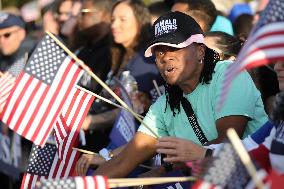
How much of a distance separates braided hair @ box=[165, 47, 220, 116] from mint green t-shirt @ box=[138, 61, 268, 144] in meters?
0.03

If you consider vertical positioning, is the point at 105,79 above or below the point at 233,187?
above

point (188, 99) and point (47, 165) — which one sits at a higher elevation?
point (188, 99)

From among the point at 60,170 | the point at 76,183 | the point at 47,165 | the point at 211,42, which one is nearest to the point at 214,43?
the point at 211,42

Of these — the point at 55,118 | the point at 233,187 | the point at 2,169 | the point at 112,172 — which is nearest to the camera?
the point at 233,187

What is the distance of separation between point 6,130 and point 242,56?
6.22m

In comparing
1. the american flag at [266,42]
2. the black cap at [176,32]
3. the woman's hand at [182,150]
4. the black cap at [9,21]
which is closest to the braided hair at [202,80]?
the black cap at [176,32]

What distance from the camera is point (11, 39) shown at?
37.1 feet

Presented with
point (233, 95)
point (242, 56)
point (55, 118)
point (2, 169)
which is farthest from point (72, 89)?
point (2, 169)

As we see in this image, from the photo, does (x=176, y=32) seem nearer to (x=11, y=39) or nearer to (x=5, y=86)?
(x=5, y=86)

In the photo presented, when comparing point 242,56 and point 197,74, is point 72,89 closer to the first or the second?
point 197,74

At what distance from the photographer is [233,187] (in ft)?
15.3

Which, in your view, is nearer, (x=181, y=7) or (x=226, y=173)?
(x=226, y=173)

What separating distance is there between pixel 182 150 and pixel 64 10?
623 centimetres

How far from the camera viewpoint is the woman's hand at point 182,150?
5570mm
